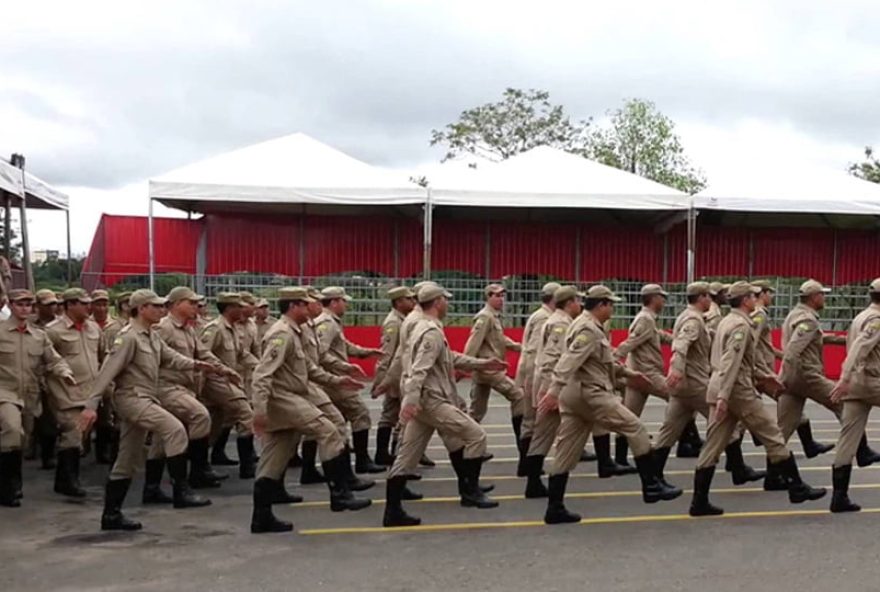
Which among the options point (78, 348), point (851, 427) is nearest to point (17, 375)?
point (78, 348)

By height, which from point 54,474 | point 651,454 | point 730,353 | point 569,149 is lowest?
point 54,474

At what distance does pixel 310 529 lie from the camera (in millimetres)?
6727

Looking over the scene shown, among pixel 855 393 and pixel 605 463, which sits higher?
pixel 855 393

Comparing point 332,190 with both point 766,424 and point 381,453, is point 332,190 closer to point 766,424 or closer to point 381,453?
point 381,453

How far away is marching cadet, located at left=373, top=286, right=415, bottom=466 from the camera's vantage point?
30.8 ft

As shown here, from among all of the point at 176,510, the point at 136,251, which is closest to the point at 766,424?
the point at 176,510

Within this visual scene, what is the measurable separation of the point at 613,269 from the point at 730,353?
11449mm

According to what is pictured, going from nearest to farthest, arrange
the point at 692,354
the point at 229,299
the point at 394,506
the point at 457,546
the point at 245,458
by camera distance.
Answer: the point at 457,546 < the point at 394,506 < the point at 692,354 < the point at 245,458 < the point at 229,299

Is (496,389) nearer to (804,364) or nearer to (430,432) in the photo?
(430,432)

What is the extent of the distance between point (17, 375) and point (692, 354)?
239 inches

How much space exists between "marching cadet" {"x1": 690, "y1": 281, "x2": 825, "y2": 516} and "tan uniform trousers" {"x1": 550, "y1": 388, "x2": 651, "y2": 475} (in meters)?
0.52

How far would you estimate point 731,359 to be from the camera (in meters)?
7.07

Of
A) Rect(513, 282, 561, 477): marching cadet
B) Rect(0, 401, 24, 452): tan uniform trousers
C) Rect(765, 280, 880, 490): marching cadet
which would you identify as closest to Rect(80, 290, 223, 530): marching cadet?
Rect(0, 401, 24, 452): tan uniform trousers

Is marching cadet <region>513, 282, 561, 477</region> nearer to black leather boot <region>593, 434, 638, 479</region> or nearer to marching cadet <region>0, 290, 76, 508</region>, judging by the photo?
black leather boot <region>593, 434, 638, 479</region>
